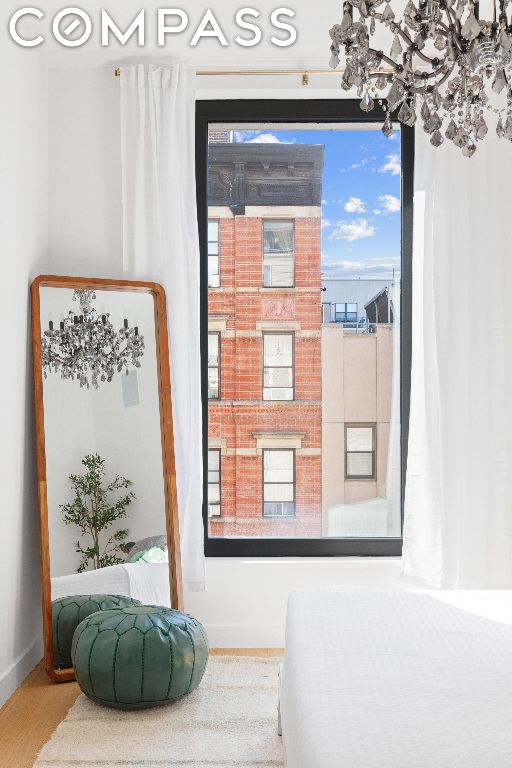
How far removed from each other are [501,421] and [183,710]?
5.80 feet

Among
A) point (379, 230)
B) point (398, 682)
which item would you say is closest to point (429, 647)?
point (398, 682)

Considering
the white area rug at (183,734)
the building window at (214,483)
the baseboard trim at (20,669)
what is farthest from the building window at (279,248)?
the baseboard trim at (20,669)

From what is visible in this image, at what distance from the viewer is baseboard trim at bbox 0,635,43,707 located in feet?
10.0

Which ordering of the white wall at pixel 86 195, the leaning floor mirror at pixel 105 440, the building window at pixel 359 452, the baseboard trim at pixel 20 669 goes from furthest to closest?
1. the building window at pixel 359 452
2. the leaning floor mirror at pixel 105 440
3. the white wall at pixel 86 195
4. the baseboard trim at pixel 20 669

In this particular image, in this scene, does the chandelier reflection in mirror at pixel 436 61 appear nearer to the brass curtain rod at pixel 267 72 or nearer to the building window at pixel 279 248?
the brass curtain rod at pixel 267 72

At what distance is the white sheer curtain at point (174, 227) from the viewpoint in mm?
3623

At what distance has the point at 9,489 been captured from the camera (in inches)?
126

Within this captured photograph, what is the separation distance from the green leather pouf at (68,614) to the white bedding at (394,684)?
1.09 meters

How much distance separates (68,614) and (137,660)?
68 cm

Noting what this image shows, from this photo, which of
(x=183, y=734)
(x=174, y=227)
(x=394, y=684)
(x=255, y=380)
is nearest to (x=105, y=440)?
(x=255, y=380)

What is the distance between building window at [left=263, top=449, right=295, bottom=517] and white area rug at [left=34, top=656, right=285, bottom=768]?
89 cm

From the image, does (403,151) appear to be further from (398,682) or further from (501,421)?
(398,682)

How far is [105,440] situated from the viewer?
3.56m

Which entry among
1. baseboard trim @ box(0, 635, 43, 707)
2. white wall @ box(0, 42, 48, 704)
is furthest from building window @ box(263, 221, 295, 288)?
baseboard trim @ box(0, 635, 43, 707)
